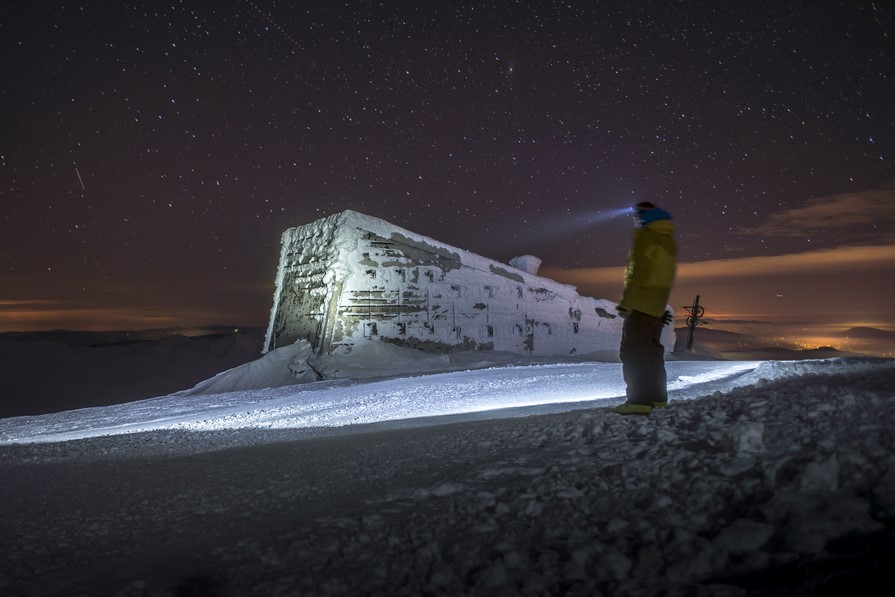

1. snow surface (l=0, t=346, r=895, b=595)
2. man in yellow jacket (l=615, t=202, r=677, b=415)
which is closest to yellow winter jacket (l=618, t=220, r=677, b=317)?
man in yellow jacket (l=615, t=202, r=677, b=415)

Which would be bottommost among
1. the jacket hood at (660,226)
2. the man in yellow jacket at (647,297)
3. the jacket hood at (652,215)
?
the man in yellow jacket at (647,297)

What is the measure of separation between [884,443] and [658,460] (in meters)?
0.93

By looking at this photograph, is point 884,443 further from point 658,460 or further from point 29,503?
point 29,503

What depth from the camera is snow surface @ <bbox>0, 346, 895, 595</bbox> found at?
2.03 meters

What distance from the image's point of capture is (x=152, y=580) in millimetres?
2389

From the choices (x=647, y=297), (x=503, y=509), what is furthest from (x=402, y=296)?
(x=503, y=509)

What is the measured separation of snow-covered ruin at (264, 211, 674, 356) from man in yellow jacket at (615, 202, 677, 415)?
10.6 metres

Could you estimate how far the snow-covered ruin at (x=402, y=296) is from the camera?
593 inches

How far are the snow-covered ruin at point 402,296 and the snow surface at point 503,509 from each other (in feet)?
31.8

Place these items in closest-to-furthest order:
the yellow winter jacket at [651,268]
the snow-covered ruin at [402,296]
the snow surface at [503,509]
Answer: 1. the snow surface at [503,509]
2. the yellow winter jacket at [651,268]
3. the snow-covered ruin at [402,296]

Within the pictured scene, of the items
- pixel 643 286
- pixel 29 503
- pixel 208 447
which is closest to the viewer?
pixel 29 503

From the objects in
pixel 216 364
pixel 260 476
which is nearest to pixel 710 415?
pixel 260 476

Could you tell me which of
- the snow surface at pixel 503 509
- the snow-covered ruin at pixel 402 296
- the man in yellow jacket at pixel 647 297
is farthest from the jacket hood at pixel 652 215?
the snow-covered ruin at pixel 402 296

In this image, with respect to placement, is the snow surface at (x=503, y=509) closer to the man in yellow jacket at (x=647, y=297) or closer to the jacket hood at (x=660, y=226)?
the man in yellow jacket at (x=647, y=297)
